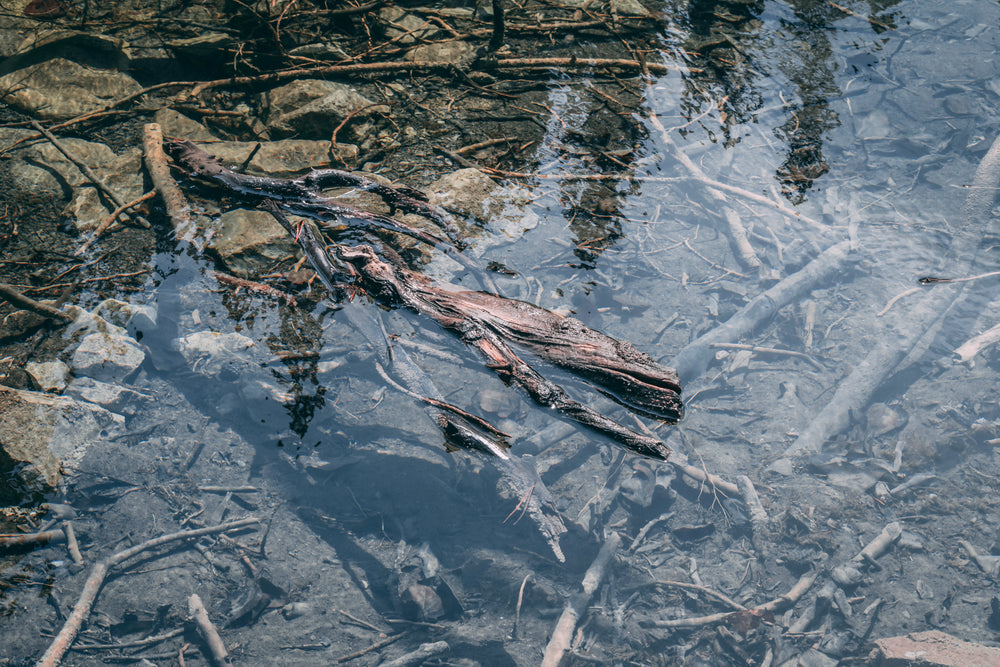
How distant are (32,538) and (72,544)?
168mm

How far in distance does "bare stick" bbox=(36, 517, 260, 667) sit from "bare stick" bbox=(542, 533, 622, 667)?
159 centimetres

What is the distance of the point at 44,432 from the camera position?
2.58 meters

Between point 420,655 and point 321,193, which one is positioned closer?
point 420,655

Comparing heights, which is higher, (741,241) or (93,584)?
(741,241)

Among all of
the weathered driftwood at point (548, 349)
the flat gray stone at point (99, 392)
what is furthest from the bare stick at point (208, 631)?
the weathered driftwood at point (548, 349)

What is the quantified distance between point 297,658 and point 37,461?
1.61m

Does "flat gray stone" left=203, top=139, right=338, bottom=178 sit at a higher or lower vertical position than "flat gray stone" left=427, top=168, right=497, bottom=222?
higher

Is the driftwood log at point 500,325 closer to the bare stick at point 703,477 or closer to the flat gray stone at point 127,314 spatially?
the bare stick at point 703,477

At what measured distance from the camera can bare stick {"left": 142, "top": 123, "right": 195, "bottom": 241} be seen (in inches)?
135

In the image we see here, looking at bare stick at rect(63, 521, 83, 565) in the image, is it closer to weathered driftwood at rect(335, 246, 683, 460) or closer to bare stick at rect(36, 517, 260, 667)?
bare stick at rect(36, 517, 260, 667)

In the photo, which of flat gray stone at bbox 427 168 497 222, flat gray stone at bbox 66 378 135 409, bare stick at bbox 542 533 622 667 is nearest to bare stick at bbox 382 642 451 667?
bare stick at bbox 542 533 622 667

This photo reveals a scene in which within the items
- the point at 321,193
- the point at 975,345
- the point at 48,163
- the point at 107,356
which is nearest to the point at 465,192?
the point at 321,193

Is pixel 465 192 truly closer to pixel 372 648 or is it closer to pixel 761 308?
pixel 761 308

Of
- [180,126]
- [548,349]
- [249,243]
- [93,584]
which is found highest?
[180,126]
